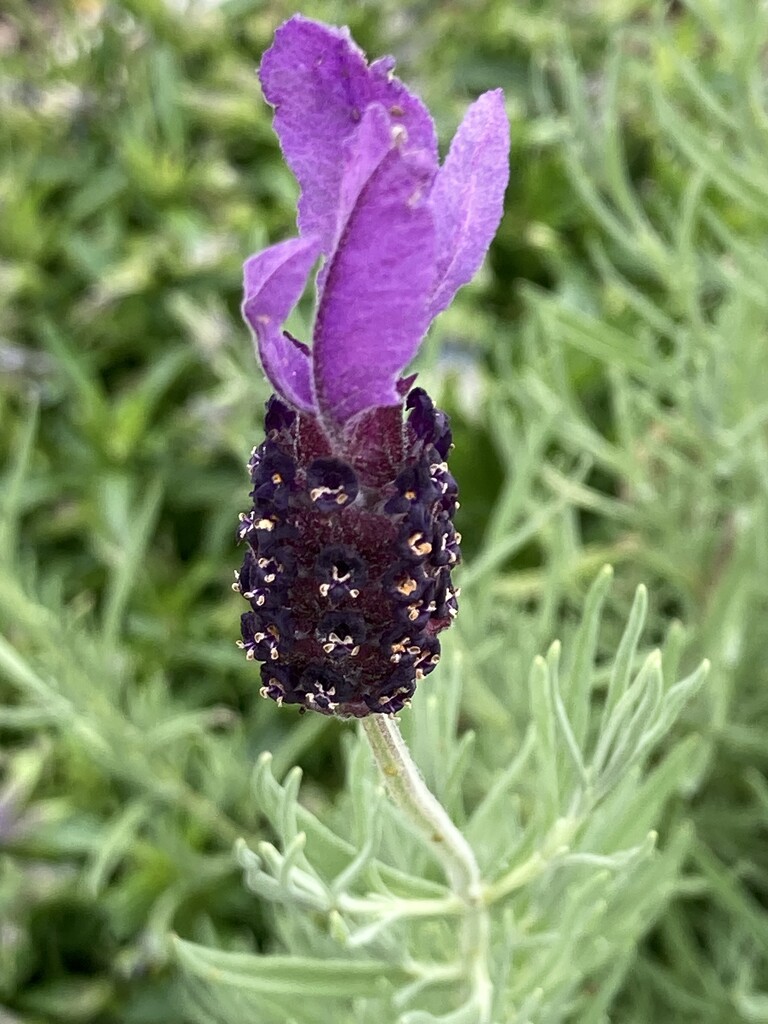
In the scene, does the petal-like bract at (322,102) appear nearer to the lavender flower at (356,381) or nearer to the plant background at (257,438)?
the lavender flower at (356,381)

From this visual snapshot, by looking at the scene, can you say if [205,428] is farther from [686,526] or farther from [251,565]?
[251,565]

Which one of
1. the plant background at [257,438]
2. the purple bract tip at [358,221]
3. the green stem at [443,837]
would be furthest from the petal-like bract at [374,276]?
the plant background at [257,438]

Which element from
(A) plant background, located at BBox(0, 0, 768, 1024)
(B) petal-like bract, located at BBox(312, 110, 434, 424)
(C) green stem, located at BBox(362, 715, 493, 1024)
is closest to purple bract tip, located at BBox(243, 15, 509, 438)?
(B) petal-like bract, located at BBox(312, 110, 434, 424)

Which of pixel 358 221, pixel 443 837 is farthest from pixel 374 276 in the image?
pixel 443 837

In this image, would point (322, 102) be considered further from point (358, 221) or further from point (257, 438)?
point (257, 438)

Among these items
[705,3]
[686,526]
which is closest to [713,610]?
[686,526]
